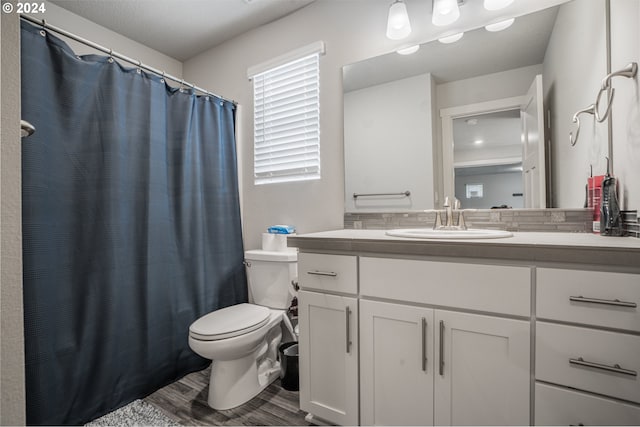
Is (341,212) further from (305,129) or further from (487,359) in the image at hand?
(487,359)

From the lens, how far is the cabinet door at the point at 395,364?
1097 millimetres

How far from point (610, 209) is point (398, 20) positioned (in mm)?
1355

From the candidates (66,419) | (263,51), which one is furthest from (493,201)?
(66,419)

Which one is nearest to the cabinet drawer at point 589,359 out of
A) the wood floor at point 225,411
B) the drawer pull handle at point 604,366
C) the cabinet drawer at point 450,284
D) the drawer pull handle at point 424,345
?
the drawer pull handle at point 604,366

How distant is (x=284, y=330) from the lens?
80.4 inches

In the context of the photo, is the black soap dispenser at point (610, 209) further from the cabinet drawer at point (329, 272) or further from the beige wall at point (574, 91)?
the cabinet drawer at point (329, 272)

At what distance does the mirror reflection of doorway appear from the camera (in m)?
1.45

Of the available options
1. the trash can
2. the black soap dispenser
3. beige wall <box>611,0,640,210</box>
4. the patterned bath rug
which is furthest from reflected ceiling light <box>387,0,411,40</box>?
the patterned bath rug

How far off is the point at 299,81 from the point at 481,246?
166cm

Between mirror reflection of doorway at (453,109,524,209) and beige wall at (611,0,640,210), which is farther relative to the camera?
mirror reflection of doorway at (453,109,524,209)

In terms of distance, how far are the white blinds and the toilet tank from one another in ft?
1.92

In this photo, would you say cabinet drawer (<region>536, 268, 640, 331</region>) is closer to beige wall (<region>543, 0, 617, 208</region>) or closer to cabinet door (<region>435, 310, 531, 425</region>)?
cabinet door (<region>435, 310, 531, 425</region>)

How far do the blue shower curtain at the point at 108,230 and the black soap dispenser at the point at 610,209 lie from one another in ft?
6.80

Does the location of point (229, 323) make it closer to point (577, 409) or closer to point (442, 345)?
point (442, 345)
